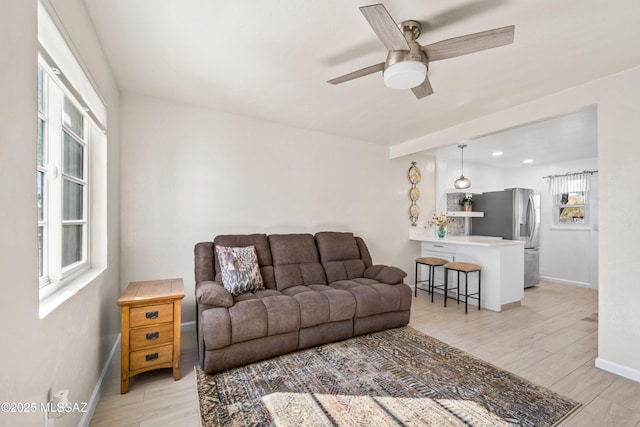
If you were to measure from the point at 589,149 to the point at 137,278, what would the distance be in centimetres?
699

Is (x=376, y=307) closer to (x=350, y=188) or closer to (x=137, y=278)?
(x=350, y=188)

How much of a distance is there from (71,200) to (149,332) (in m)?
1.09

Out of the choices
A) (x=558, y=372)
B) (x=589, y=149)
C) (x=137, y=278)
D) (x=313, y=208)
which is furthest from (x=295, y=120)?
(x=589, y=149)

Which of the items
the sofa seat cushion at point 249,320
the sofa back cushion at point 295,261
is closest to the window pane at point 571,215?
the sofa back cushion at point 295,261

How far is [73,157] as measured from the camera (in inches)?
77.2

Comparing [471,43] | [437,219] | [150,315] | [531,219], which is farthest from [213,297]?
[531,219]

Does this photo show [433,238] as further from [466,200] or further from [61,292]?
[61,292]

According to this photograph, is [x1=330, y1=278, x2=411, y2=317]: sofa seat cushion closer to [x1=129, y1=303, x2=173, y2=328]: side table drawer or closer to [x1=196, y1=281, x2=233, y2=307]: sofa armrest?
[x1=196, y1=281, x2=233, y2=307]: sofa armrest

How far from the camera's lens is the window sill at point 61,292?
4.16ft

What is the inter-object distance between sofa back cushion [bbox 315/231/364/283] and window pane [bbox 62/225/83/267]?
241 cm

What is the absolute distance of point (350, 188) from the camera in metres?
4.49

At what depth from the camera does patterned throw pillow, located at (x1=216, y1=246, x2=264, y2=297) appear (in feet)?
9.27

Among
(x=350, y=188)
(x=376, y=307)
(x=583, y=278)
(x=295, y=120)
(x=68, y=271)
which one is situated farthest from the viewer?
(x=583, y=278)

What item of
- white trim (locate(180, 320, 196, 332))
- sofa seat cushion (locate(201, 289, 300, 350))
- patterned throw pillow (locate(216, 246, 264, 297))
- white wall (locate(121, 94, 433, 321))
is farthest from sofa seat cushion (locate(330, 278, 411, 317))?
white trim (locate(180, 320, 196, 332))
